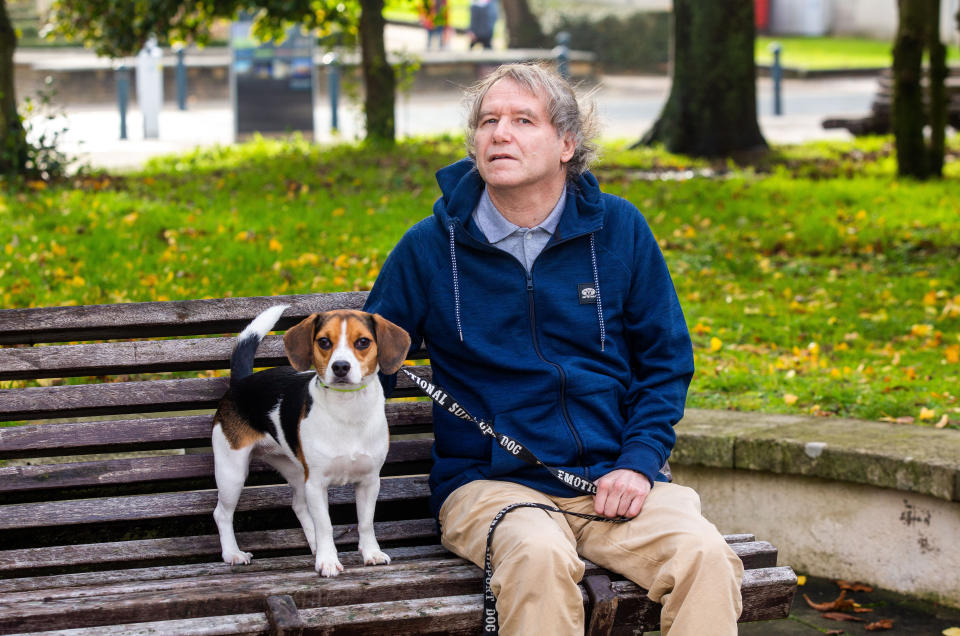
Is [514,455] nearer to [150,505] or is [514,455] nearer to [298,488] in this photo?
[298,488]

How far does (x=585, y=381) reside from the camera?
345 cm

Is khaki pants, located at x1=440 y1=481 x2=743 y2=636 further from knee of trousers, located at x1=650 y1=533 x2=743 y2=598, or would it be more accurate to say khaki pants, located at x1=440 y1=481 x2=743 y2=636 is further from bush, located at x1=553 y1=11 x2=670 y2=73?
bush, located at x1=553 y1=11 x2=670 y2=73

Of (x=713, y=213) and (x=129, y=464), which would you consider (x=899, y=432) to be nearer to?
(x=129, y=464)

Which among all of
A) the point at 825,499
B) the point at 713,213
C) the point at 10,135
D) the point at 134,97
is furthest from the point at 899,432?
the point at 134,97

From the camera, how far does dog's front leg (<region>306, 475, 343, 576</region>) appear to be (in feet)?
10.7

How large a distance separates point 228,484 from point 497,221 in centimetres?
103

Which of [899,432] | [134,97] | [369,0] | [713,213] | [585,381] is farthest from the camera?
[134,97]

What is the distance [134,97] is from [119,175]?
45.0 feet

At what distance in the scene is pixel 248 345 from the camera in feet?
11.8

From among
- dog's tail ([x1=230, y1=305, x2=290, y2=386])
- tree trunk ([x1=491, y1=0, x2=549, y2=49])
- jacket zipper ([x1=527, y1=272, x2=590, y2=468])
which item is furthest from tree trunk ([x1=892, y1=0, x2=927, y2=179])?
tree trunk ([x1=491, y1=0, x2=549, y2=49])

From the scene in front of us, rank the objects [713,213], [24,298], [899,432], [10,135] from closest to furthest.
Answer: [899,432]
[24,298]
[713,213]
[10,135]

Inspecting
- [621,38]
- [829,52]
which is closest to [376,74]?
[621,38]

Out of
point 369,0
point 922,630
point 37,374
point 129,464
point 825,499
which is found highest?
point 369,0

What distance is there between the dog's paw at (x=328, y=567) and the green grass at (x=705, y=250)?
101 inches
